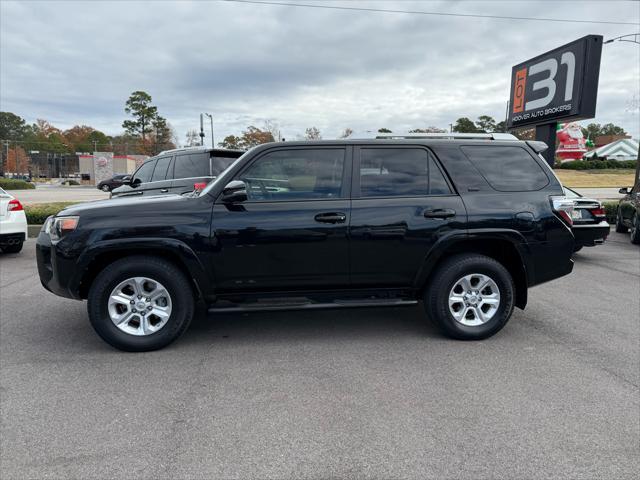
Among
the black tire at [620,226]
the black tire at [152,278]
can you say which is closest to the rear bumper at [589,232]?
the black tire at [620,226]

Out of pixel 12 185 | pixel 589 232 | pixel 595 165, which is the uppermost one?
pixel 595 165

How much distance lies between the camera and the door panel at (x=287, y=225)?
13.4 feet

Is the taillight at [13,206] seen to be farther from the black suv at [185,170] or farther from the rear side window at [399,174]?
the rear side window at [399,174]

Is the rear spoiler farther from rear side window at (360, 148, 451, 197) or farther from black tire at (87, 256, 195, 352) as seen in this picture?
black tire at (87, 256, 195, 352)

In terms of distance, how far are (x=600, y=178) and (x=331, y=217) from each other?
52498 mm

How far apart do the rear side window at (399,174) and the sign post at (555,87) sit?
403 inches

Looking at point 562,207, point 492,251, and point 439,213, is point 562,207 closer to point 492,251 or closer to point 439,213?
point 492,251

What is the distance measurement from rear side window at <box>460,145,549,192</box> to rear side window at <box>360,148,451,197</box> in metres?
0.42

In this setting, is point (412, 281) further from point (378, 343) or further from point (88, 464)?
point (88, 464)

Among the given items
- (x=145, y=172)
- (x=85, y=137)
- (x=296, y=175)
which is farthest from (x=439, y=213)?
(x=85, y=137)

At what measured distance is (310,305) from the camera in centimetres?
421

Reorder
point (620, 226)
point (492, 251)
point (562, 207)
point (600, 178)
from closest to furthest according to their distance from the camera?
point (562, 207)
point (492, 251)
point (620, 226)
point (600, 178)

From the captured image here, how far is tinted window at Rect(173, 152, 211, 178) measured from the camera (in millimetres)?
9234

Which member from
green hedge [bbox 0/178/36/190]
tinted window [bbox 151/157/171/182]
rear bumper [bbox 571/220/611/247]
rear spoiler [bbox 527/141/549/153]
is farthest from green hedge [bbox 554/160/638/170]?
rear spoiler [bbox 527/141/549/153]
